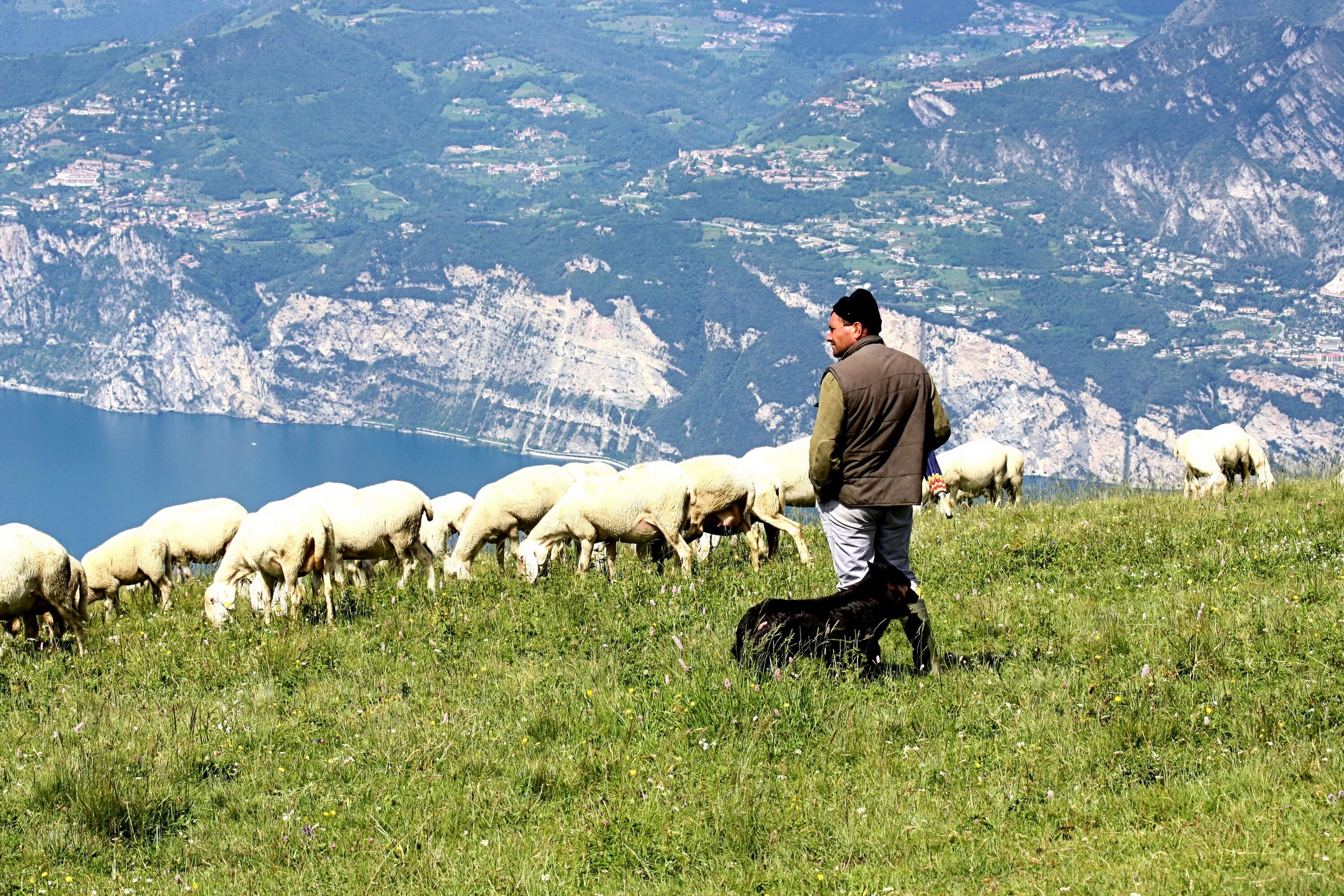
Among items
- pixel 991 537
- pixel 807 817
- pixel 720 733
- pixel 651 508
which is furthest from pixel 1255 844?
pixel 651 508

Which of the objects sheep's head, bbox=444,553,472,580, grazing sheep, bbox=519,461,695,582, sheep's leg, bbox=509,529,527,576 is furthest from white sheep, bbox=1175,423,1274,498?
sheep's head, bbox=444,553,472,580

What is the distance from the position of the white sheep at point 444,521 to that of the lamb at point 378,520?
2.31m

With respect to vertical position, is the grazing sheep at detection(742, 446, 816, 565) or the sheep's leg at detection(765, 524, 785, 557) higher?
the grazing sheep at detection(742, 446, 816, 565)

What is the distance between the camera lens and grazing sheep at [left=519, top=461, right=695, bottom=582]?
14.3 meters

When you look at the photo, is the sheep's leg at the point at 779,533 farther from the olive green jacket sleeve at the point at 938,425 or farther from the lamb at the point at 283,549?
the olive green jacket sleeve at the point at 938,425

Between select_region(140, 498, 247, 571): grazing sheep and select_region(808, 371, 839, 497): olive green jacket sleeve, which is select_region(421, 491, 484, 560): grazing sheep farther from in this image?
select_region(808, 371, 839, 497): olive green jacket sleeve

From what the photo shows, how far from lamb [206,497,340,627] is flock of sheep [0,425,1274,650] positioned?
0.05 feet

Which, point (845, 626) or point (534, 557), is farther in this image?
point (534, 557)

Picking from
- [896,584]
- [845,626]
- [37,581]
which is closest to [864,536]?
[896,584]

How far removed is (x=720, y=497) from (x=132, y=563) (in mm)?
9153

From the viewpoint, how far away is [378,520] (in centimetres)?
1636

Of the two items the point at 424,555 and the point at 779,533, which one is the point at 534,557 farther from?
the point at 779,533

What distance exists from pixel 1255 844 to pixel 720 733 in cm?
283

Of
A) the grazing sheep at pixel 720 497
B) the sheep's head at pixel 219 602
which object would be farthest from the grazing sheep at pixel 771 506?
the sheep's head at pixel 219 602
